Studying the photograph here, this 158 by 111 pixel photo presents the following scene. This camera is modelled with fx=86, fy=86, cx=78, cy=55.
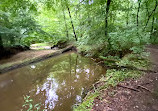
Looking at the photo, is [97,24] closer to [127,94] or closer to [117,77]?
[117,77]

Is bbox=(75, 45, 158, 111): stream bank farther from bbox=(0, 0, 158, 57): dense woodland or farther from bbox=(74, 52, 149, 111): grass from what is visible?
bbox=(0, 0, 158, 57): dense woodland

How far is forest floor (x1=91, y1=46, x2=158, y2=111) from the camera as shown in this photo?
222 centimetres

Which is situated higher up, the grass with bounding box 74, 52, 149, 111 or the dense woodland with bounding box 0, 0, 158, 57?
the dense woodland with bounding box 0, 0, 158, 57

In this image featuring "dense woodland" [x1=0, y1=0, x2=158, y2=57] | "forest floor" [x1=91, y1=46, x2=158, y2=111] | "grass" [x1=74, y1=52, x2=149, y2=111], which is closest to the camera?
"forest floor" [x1=91, y1=46, x2=158, y2=111]

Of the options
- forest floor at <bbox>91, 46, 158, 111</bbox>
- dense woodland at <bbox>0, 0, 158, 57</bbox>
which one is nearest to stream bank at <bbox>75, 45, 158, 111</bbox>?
forest floor at <bbox>91, 46, 158, 111</bbox>

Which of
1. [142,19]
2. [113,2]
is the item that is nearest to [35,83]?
[113,2]

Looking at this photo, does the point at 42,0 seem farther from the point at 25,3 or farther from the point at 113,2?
the point at 113,2

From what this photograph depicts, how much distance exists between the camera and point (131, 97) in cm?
253

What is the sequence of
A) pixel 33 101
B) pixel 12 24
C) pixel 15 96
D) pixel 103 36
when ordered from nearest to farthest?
pixel 33 101, pixel 15 96, pixel 103 36, pixel 12 24

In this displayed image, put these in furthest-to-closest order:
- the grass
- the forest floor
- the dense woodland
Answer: the dense woodland < the grass < the forest floor

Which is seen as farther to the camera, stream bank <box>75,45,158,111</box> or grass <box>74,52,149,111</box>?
grass <box>74,52,149,111</box>

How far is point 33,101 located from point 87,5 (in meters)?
6.11

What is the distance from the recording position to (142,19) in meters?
9.92

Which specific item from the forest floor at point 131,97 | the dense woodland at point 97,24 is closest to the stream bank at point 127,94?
the forest floor at point 131,97
